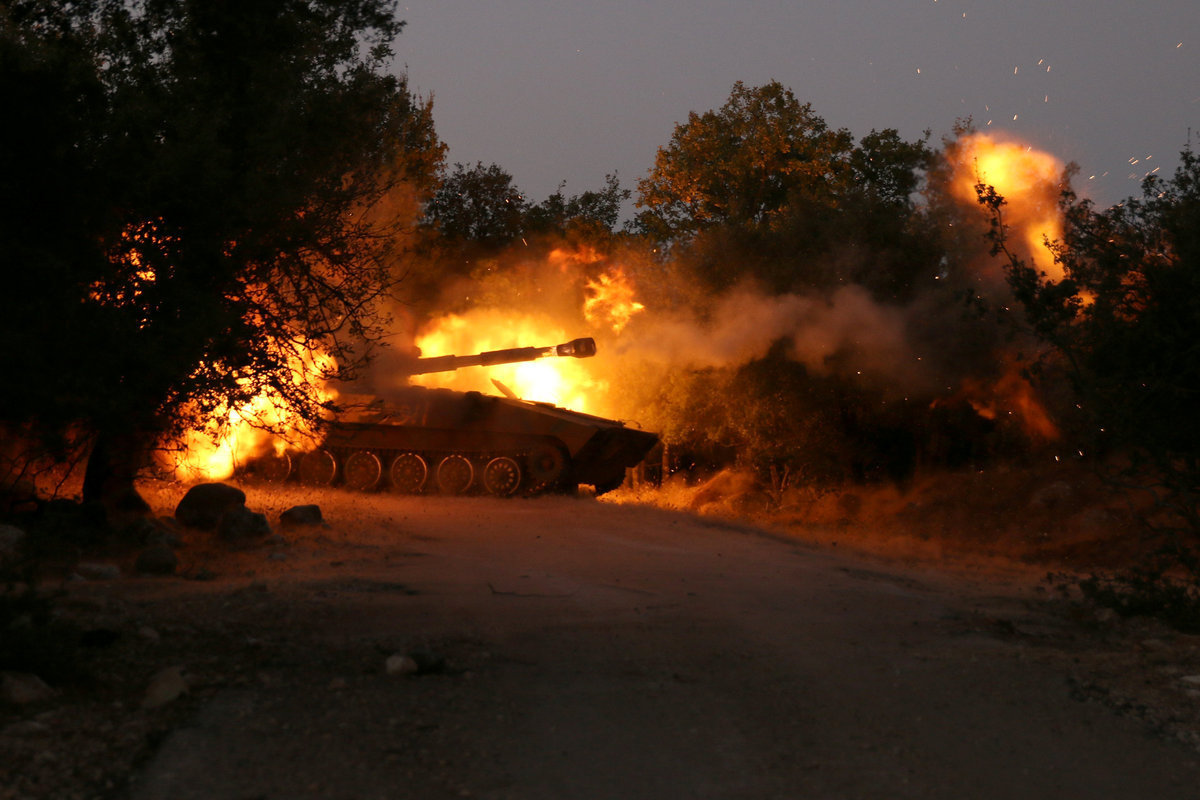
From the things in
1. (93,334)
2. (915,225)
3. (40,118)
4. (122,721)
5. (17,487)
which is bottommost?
(122,721)

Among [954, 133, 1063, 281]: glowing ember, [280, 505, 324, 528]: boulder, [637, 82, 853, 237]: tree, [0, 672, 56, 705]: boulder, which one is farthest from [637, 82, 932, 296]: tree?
[0, 672, 56, 705]: boulder

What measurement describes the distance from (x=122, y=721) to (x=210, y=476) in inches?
648

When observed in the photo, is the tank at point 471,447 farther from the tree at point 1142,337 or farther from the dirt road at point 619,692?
the tree at point 1142,337

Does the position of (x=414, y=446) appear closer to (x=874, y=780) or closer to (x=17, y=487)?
(x=17, y=487)

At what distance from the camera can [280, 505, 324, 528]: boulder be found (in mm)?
13102

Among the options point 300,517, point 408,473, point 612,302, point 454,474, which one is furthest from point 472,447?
point 612,302

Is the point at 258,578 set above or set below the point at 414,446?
below

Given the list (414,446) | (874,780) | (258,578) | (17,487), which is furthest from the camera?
(414,446)

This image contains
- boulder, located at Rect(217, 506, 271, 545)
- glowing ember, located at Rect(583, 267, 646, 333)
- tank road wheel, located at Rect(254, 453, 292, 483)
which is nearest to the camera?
boulder, located at Rect(217, 506, 271, 545)

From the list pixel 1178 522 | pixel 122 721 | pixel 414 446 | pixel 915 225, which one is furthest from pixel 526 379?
pixel 122 721

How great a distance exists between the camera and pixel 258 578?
31.7ft

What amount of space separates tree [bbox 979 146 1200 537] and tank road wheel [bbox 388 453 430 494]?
42.5 feet

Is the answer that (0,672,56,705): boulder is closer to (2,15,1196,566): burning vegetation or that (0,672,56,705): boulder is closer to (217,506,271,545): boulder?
(2,15,1196,566): burning vegetation

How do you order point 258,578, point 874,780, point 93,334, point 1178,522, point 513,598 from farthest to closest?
point 1178,522 → point 258,578 → point 513,598 → point 93,334 → point 874,780
